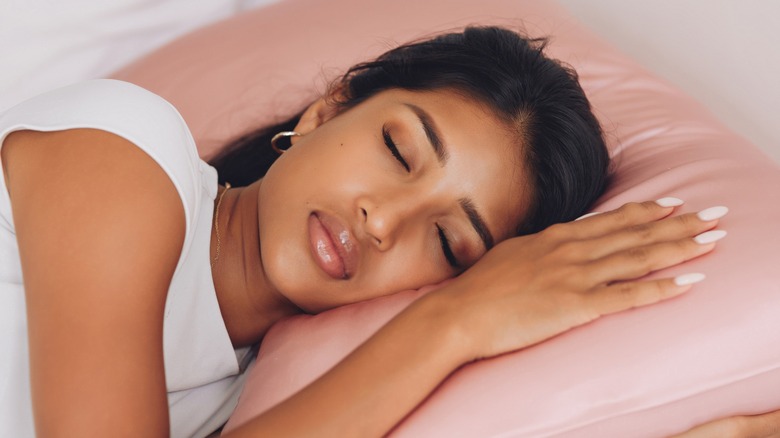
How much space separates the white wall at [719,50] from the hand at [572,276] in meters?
0.71

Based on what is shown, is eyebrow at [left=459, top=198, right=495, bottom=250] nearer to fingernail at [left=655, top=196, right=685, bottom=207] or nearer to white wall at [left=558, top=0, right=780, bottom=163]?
fingernail at [left=655, top=196, right=685, bottom=207]

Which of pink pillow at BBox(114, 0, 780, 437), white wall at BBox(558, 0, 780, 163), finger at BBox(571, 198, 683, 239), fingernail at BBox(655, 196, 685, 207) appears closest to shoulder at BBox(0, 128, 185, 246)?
pink pillow at BBox(114, 0, 780, 437)

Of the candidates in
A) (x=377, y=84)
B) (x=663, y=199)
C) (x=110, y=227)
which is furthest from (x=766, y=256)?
(x=110, y=227)

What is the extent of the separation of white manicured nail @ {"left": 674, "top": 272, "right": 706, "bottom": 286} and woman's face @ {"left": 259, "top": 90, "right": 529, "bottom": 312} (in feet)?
1.09

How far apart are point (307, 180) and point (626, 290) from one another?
498 mm

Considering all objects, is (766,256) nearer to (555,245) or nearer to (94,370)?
(555,245)

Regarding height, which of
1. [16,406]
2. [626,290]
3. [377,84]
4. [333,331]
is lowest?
[16,406]

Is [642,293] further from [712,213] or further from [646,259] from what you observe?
[712,213]

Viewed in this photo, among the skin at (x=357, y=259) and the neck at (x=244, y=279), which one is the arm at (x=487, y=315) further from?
the neck at (x=244, y=279)

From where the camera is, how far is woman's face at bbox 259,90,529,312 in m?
1.23

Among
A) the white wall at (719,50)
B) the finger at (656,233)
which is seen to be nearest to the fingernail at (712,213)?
the finger at (656,233)

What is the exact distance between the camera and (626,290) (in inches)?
41.7

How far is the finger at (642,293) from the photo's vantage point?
1047 millimetres

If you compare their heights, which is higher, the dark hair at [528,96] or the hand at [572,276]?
the dark hair at [528,96]
